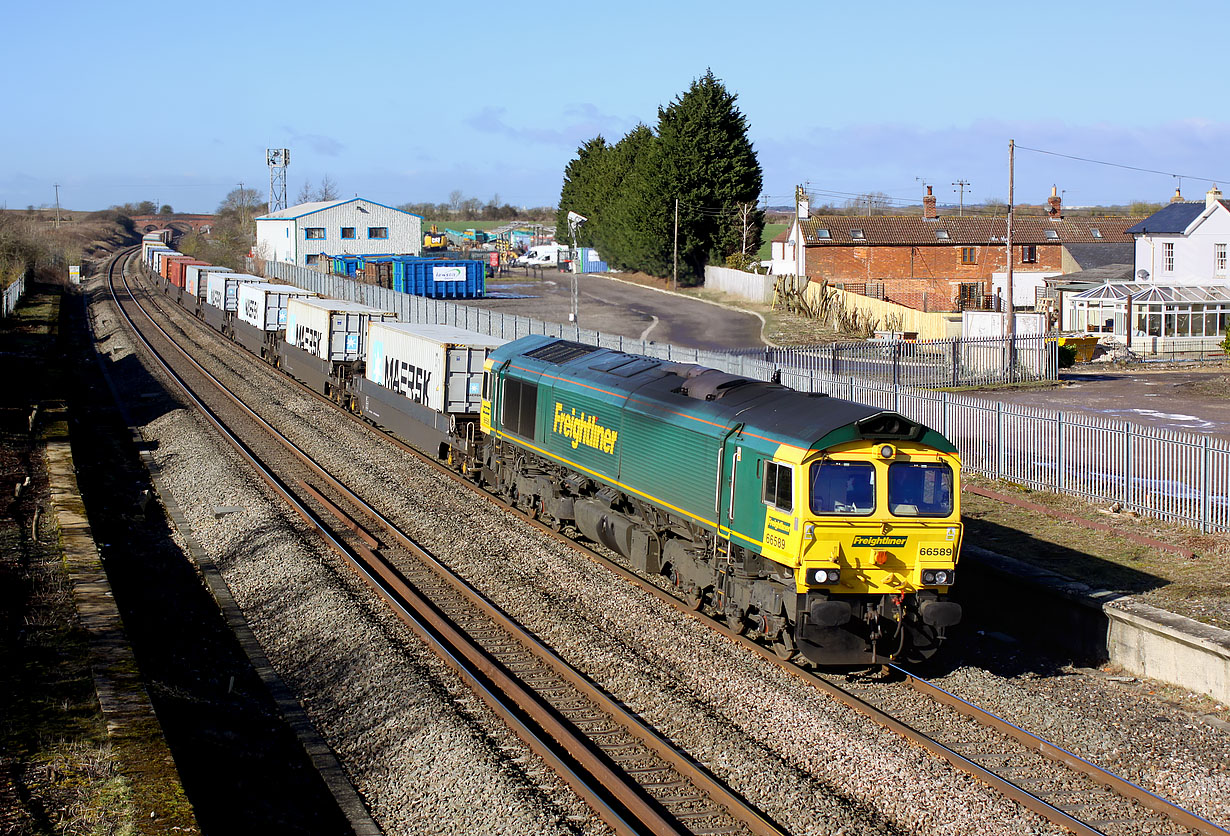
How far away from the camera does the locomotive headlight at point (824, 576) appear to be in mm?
12508

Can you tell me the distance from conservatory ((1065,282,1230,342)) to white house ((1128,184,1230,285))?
2.54m

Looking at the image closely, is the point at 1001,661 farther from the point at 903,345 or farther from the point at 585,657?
the point at 903,345

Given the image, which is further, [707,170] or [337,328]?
[707,170]

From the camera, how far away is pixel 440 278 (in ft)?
226

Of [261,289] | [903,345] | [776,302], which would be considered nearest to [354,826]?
[903,345]

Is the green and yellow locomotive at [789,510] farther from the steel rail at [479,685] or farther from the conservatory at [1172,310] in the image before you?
the conservatory at [1172,310]

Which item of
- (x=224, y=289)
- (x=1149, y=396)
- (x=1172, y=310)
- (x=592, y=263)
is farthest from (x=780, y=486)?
(x=592, y=263)

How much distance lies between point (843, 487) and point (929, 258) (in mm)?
59902

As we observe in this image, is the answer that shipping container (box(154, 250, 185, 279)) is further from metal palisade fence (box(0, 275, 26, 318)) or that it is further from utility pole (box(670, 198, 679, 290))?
utility pole (box(670, 198, 679, 290))

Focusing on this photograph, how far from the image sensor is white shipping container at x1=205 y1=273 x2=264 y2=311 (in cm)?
5269

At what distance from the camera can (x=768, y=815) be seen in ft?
32.5

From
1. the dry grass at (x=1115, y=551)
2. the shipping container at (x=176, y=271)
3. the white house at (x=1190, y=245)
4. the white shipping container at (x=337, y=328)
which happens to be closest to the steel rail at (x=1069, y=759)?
the dry grass at (x=1115, y=551)

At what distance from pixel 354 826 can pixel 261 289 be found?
126 feet

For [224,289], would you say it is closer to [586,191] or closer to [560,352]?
[560,352]
